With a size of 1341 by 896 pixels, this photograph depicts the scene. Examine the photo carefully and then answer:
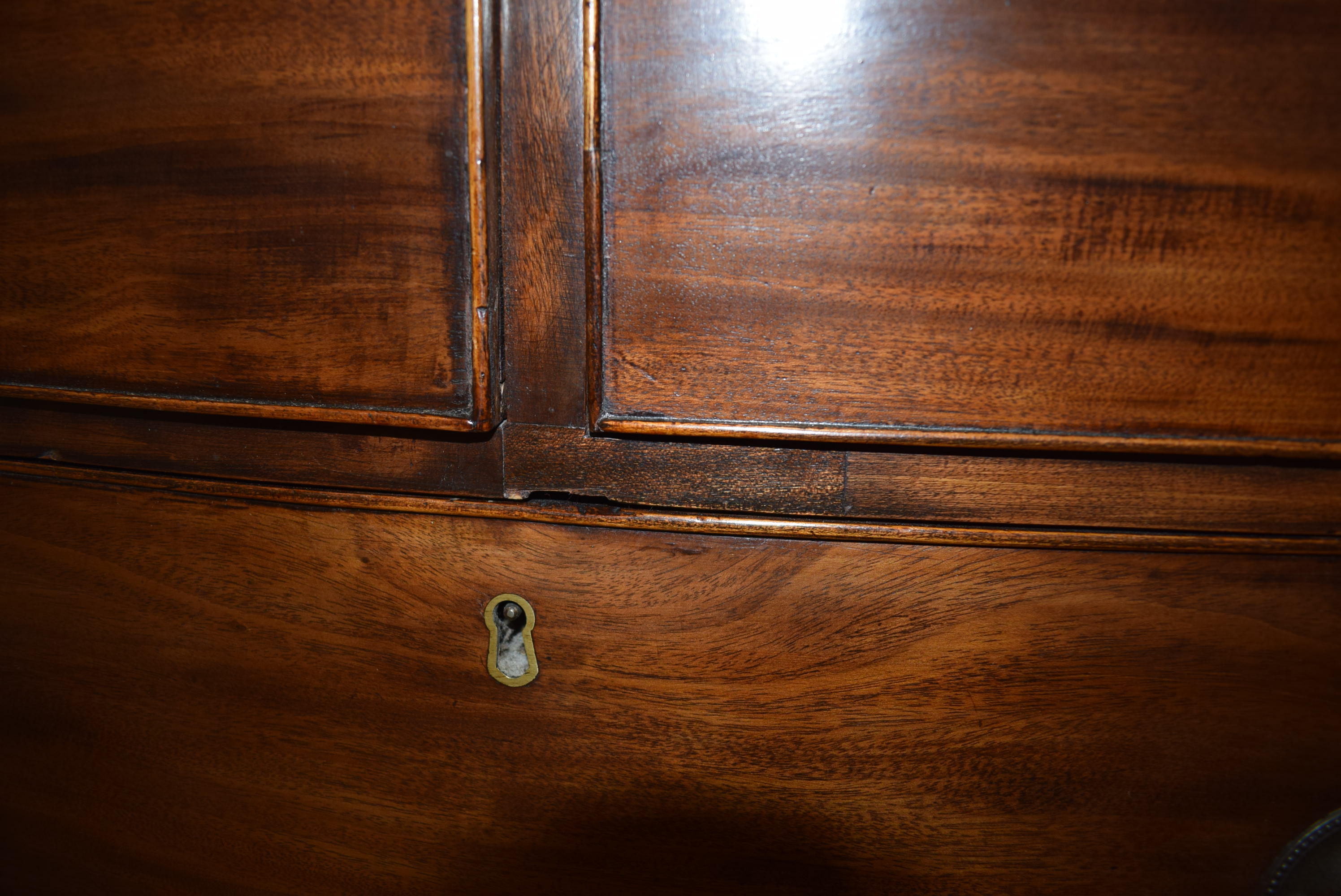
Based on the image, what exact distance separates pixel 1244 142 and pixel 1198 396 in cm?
12

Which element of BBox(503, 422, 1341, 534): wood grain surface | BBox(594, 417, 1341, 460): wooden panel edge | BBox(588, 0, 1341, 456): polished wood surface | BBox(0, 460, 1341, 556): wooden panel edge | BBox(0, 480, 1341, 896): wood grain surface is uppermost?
BBox(588, 0, 1341, 456): polished wood surface

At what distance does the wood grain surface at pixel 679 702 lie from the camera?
345mm

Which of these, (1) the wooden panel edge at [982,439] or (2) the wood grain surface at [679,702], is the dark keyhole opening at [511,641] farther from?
(1) the wooden panel edge at [982,439]

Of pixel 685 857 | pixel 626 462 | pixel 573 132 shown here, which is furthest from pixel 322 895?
pixel 573 132

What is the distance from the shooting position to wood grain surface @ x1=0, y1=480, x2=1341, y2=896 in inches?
13.6

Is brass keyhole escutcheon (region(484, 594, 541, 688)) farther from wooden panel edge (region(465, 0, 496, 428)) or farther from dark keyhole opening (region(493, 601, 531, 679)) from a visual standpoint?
wooden panel edge (region(465, 0, 496, 428))

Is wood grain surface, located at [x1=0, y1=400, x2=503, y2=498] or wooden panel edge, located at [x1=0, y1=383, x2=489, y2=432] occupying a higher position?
wooden panel edge, located at [x1=0, y1=383, x2=489, y2=432]

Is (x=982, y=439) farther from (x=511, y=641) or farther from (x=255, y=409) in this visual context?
(x=255, y=409)

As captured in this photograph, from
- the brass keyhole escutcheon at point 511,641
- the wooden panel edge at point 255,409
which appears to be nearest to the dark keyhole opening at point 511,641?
the brass keyhole escutcheon at point 511,641

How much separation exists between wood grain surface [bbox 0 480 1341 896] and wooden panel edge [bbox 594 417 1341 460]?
6cm

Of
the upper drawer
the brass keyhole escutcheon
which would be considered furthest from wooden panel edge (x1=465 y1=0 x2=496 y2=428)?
the brass keyhole escutcheon

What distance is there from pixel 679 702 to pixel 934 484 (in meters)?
0.19

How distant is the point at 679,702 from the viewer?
0.37 m

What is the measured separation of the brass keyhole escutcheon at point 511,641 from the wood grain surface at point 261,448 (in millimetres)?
66
